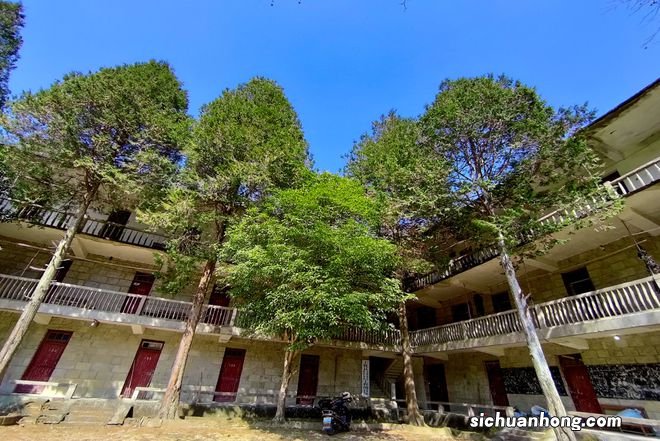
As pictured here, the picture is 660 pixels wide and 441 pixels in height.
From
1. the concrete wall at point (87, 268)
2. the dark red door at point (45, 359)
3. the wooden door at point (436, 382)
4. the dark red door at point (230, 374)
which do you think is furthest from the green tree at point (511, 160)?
the dark red door at point (45, 359)

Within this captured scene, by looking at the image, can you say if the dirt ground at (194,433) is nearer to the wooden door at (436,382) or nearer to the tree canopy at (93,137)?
the wooden door at (436,382)

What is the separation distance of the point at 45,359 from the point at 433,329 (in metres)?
16.9

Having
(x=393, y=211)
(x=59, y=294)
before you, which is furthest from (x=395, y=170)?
(x=59, y=294)

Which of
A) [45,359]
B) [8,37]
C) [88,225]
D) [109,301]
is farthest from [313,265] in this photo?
[8,37]

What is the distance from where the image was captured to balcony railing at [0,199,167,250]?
38.8 feet

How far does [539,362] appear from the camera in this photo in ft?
28.3

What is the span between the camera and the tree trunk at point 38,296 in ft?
30.5

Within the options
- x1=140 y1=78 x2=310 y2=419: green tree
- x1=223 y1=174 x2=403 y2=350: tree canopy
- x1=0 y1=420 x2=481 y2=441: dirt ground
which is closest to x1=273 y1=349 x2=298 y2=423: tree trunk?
x1=0 y1=420 x2=481 y2=441: dirt ground

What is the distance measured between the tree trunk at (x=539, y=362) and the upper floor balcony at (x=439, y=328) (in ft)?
4.43

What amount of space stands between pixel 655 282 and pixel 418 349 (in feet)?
31.3

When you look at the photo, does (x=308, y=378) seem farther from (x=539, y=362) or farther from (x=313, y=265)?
(x=539, y=362)

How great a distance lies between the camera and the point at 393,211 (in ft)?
40.1

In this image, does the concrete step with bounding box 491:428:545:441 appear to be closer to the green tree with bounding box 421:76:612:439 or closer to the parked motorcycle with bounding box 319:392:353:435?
the green tree with bounding box 421:76:612:439

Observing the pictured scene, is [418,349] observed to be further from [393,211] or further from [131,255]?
[131,255]
